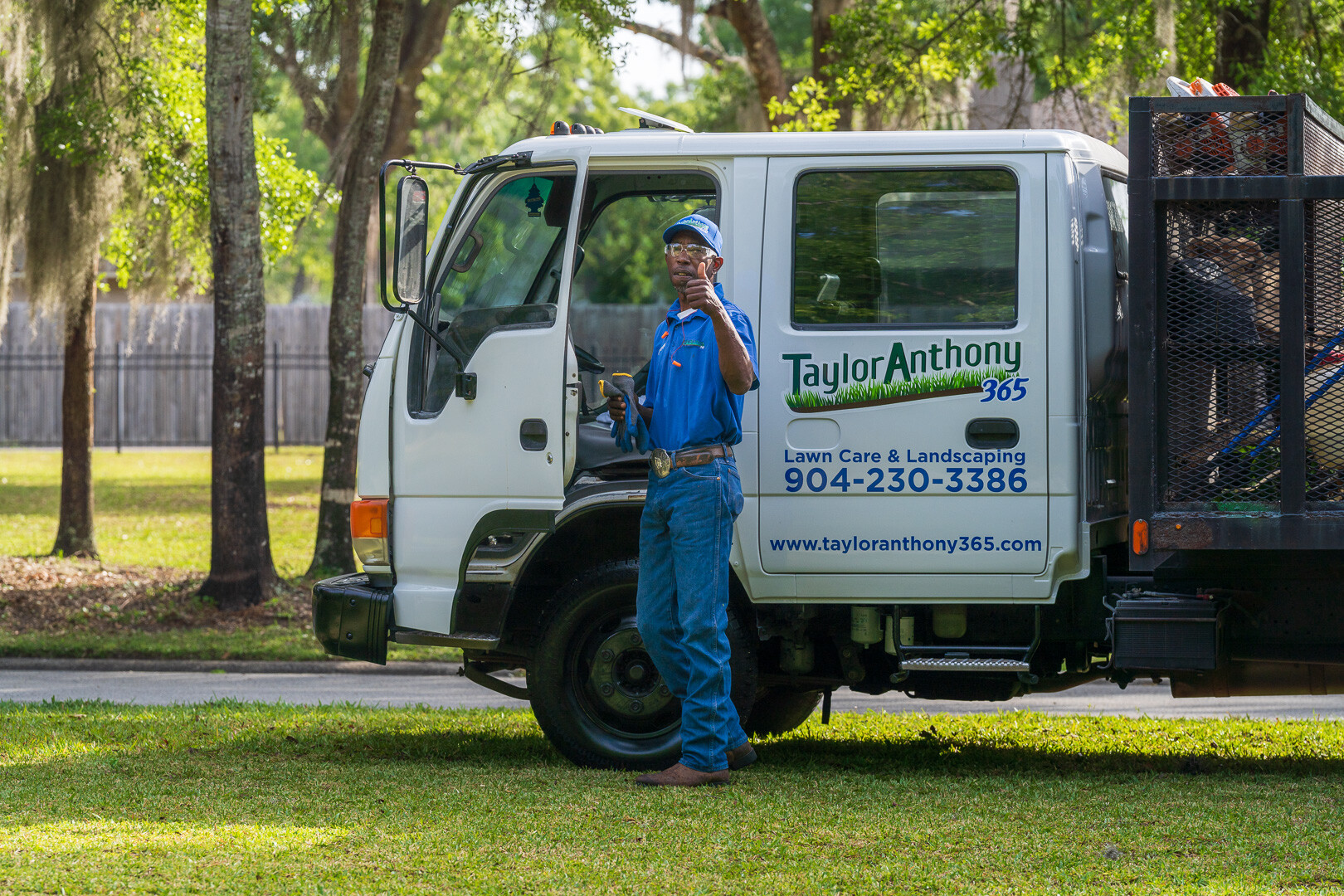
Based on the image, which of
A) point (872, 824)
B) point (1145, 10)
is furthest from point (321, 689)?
point (1145, 10)

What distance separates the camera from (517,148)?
19.7ft

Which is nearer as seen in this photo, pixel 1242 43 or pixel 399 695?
pixel 399 695

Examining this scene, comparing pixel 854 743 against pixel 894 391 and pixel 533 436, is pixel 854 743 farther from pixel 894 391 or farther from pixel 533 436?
pixel 533 436

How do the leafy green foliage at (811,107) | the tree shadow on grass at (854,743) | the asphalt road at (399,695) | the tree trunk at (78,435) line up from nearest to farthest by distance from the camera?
1. the tree shadow on grass at (854,743)
2. the asphalt road at (399,695)
3. the leafy green foliage at (811,107)
4. the tree trunk at (78,435)

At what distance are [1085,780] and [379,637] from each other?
289 cm

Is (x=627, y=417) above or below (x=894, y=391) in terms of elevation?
below

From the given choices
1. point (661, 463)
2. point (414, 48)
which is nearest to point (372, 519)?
point (661, 463)

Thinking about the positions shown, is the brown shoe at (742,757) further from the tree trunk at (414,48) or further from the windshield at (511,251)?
the tree trunk at (414,48)

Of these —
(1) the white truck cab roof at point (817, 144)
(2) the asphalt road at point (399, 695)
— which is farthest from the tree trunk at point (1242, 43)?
(1) the white truck cab roof at point (817, 144)

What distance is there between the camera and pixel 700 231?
5430 millimetres

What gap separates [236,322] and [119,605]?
2.46m

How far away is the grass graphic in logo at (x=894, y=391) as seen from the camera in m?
5.63

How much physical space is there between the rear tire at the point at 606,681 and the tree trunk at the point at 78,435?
858 centimetres

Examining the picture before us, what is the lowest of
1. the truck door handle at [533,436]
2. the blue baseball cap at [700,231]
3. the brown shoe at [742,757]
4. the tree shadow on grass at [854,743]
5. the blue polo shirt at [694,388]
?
the tree shadow on grass at [854,743]
